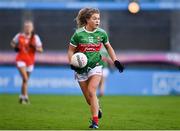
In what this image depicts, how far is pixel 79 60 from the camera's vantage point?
13.3 meters

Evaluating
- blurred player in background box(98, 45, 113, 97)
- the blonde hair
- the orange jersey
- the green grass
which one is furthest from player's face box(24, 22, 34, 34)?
the blonde hair

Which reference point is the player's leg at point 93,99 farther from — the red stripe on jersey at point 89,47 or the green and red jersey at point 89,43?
the red stripe on jersey at point 89,47

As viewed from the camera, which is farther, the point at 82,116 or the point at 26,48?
the point at 26,48

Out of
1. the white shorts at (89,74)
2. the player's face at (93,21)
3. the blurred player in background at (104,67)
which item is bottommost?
the blurred player in background at (104,67)

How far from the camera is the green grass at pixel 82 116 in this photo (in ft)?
45.0

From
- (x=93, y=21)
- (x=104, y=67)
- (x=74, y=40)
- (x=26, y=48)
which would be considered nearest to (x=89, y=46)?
(x=74, y=40)

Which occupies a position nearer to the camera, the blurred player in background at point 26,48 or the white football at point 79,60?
the white football at point 79,60

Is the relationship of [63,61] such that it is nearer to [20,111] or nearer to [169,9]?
[169,9]

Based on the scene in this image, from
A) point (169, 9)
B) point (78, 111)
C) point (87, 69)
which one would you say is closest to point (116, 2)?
point (169, 9)

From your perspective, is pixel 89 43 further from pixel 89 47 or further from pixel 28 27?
pixel 28 27

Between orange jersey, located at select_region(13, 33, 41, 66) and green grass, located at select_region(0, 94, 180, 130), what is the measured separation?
1.64 m

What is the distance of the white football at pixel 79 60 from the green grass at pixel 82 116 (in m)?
1.16

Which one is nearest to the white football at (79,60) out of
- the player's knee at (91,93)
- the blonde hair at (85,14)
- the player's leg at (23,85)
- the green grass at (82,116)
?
the player's knee at (91,93)

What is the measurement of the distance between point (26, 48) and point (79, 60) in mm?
8753
